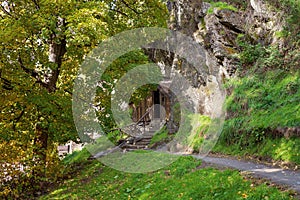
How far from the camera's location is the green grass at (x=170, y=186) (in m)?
6.33

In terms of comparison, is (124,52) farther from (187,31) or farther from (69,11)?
(187,31)

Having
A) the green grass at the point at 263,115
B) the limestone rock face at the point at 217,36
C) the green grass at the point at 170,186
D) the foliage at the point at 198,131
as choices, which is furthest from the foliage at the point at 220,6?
the green grass at the point at 170,186

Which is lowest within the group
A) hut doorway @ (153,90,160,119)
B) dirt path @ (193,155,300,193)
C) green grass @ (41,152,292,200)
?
green grass @ (41,152,292,200)

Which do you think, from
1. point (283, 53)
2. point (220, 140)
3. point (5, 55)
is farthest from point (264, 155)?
point (5, 55)

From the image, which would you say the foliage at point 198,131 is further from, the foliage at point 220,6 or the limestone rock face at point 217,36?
the foliage at point 220,6

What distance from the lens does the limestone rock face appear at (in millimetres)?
14167

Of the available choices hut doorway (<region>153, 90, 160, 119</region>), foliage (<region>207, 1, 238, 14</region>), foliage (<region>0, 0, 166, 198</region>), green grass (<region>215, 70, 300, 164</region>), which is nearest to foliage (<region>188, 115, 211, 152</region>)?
green grass (<region>215, 70, 300, 164</region>)

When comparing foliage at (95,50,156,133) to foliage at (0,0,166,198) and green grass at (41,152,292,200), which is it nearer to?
foliage at (0,0,166,198)

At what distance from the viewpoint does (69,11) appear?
1098cm

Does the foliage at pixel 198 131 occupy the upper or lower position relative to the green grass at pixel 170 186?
upper

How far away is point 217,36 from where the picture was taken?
1612 cm

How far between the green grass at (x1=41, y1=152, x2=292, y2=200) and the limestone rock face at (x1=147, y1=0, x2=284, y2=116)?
605cm

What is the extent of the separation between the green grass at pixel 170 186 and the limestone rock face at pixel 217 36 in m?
6.05

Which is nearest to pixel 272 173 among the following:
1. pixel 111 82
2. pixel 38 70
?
pixel 111 82
